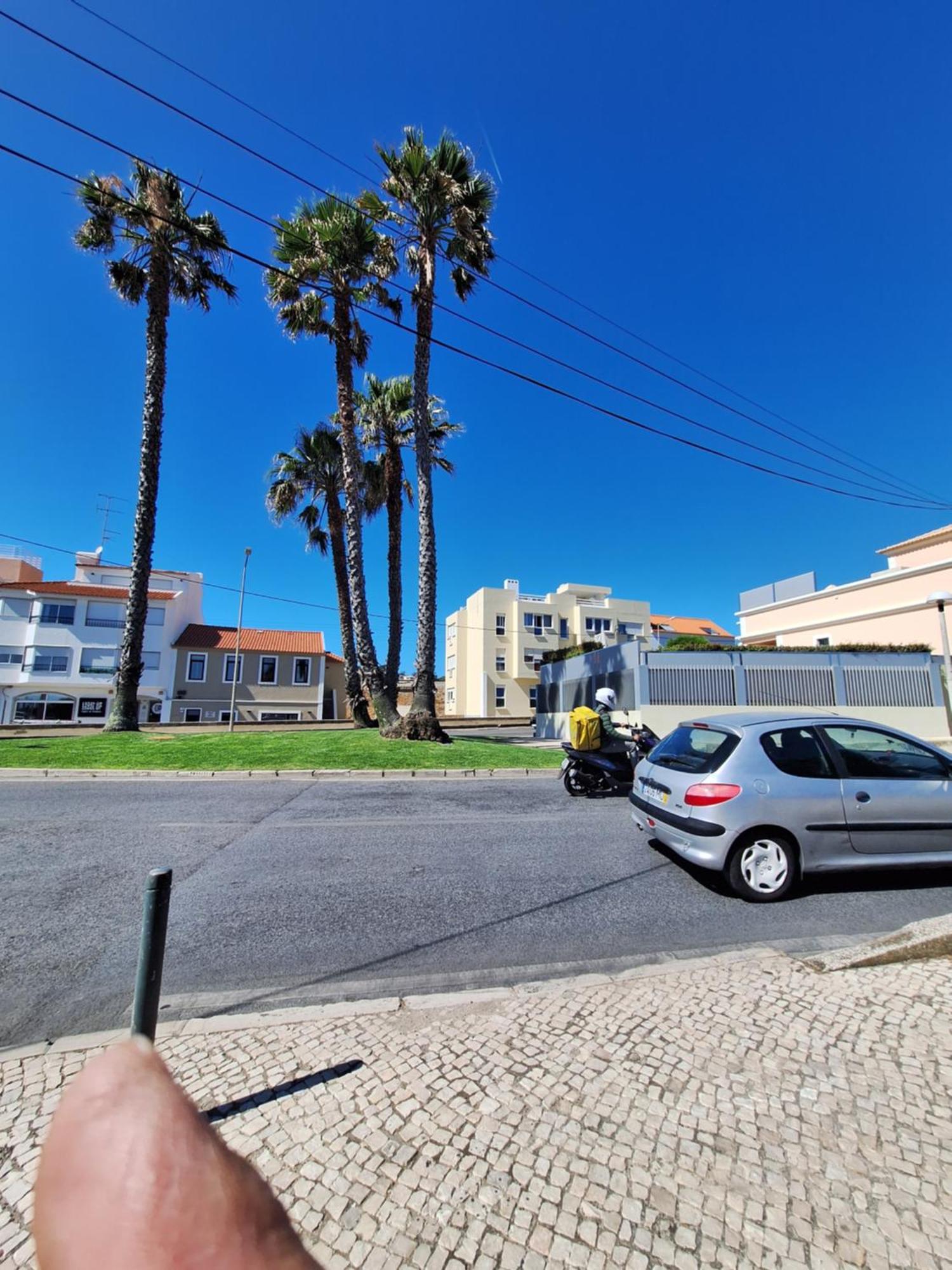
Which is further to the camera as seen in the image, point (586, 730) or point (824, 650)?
point (824, 650)

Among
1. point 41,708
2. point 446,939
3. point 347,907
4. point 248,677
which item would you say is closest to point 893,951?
point 446,939

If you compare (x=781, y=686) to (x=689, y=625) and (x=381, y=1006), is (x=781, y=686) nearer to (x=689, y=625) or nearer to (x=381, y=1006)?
(x=381, y=1006)

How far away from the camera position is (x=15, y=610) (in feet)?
117

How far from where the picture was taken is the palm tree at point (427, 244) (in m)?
15.8

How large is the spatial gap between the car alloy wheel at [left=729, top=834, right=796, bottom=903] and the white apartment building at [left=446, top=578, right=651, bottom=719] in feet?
133

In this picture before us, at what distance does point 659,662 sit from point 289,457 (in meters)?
16.8

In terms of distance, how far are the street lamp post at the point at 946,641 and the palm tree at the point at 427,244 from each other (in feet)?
45.0

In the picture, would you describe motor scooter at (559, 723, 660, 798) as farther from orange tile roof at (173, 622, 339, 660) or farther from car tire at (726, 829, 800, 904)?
orange tile roof at (173, 622, 339, 660)

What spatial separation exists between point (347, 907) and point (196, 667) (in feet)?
120

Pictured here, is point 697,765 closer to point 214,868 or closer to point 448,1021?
point 448,1021

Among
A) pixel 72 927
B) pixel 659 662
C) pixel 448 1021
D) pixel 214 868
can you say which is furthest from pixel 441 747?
pixel 448 1021

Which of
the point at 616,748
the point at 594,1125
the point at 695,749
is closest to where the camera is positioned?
the point at 594,1125

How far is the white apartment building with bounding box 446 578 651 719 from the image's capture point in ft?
155

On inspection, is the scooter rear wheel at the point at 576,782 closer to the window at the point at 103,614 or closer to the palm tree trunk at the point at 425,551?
the palm tree trunk at the point at 425,551
